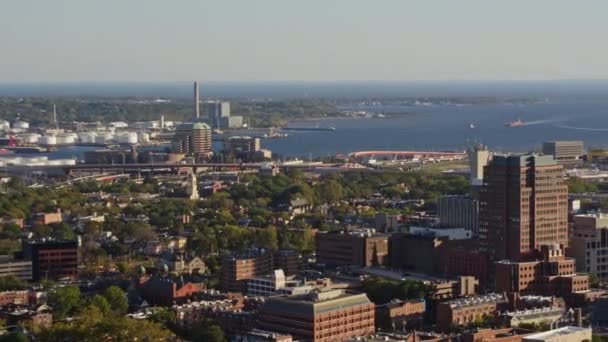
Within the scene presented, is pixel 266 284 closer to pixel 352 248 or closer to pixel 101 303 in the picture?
pixel 101 303

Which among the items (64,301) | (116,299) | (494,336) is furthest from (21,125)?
(494,336)

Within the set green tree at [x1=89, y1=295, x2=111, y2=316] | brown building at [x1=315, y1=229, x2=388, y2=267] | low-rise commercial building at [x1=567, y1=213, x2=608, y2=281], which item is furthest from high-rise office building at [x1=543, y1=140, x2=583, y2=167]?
green tree at [x1=89, y1=295, x2=111, y2=316]

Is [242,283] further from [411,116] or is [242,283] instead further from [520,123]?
[411,116]

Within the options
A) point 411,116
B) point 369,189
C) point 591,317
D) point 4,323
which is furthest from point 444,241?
point 411,116

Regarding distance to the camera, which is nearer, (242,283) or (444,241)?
(242,283)

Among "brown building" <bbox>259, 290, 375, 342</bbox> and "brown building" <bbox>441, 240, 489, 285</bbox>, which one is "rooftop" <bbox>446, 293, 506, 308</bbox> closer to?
"brown building" <bbox>259, 290, 375, 342</bbox>

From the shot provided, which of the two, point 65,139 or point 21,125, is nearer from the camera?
point 65,139

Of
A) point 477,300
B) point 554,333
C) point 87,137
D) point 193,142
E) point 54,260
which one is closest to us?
point 554,333
